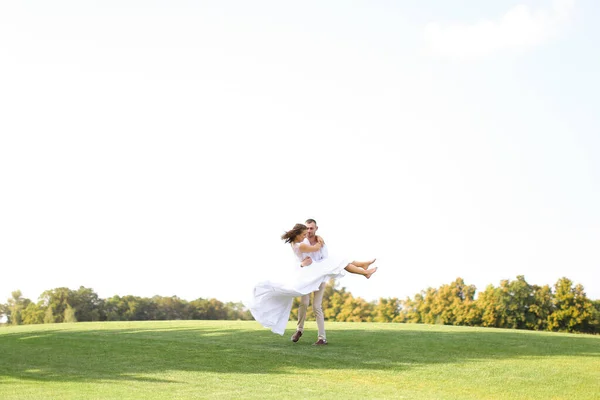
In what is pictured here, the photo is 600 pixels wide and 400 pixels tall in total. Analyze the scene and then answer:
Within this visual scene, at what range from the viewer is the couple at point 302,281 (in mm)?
12938

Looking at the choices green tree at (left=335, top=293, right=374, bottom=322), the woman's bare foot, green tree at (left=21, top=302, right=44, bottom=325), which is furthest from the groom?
green tree at (left=335, top=293, right=374, bottom=322)

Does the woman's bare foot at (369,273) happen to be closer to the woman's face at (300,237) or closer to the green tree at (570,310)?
the woman's face at (300,237)

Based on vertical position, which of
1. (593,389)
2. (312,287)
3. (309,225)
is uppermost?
(309,225)

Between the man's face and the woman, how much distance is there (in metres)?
0.08

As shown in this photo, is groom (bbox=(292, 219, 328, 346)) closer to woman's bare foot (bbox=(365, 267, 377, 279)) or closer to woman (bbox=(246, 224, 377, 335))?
woman (bbox=(246, 224, 377, 335))

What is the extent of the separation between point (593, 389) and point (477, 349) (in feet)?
11.8

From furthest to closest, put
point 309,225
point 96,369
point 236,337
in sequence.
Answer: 1. point 236,337
2. point 309,225
3. point 96,369

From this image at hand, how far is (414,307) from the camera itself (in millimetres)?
45656

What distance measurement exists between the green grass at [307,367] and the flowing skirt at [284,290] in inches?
24.3

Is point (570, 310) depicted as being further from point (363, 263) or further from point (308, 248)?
point (308, 248)

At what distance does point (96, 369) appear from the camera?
11.7 metres

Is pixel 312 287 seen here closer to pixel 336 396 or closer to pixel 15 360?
pixel 336 396

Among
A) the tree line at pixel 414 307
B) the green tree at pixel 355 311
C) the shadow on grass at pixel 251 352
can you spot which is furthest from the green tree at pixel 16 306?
the shadow on grass at pixel 251 352

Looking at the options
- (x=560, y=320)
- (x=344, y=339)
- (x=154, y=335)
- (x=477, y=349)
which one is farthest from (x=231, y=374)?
(x=560, y=320)
